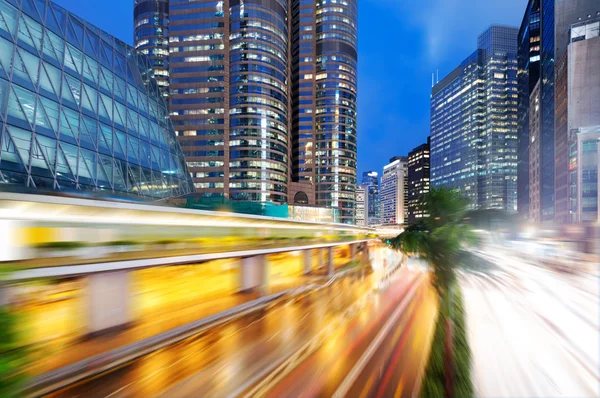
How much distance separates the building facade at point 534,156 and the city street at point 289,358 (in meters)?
96.6

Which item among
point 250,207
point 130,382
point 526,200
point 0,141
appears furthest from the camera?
point 526,200

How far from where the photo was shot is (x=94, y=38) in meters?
31.9

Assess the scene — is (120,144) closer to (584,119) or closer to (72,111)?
(72,111)

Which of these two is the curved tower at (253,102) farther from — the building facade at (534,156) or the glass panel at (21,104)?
the building facade at (534,156)

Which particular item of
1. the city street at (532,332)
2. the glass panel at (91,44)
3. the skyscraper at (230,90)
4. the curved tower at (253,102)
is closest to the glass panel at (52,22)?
the glass panel at (91,44)

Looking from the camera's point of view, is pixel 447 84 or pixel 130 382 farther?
pixel 447 84

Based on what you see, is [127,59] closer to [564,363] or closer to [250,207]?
[250,207]

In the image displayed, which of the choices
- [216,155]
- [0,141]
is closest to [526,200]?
[216,155]

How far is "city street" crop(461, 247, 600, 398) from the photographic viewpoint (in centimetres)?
1076

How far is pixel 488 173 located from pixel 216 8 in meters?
Result: 146

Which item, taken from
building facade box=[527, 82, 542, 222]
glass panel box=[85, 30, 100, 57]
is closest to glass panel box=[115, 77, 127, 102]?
glass panel box=[85, 30, 100, 57]

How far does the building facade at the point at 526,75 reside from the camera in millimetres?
96625

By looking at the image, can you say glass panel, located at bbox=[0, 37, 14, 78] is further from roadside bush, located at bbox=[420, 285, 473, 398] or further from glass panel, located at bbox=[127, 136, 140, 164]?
roadside bush, located at bbox=[420, 285, 473, 398]

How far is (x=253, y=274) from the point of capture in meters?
19.0
